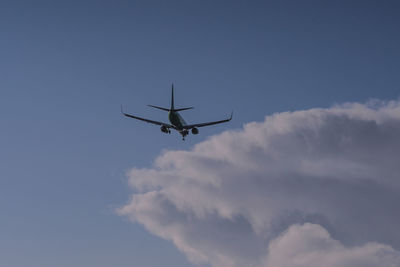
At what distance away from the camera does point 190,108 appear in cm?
11169

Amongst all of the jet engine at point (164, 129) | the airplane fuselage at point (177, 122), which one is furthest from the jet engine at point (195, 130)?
the jet engine at point (164, 129)

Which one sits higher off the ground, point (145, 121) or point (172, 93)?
point (172, 93)

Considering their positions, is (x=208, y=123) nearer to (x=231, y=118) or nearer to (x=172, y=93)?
(x=231, y=118)

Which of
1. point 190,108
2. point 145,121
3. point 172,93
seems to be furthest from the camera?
point 172,93

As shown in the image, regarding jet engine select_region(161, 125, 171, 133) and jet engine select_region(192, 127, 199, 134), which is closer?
jet engine select_region(161, 125, 171, 133)

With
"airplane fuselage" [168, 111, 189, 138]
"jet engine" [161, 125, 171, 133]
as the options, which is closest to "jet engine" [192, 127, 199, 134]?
"airplane fuselage" [168, 111, 189, 138]

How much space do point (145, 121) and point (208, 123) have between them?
1778 cm

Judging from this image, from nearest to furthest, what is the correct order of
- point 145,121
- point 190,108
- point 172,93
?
point 190,108
point 145,121
point 172,93

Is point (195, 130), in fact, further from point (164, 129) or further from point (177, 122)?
point (164, 129)

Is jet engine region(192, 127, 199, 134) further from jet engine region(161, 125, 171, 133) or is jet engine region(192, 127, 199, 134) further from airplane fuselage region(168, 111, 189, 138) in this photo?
jet engine region(161, 125, 171, 133)

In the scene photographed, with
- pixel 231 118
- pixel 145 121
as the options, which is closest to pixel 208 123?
pixel 231 118

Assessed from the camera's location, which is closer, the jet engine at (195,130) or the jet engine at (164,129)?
the jet engine at (164,129)

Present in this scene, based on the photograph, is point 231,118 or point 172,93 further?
point 172,93

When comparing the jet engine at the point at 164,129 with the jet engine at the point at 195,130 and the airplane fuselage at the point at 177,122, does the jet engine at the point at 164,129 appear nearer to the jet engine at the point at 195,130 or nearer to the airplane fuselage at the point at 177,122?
the airplane fuselage at the point at 177,122
